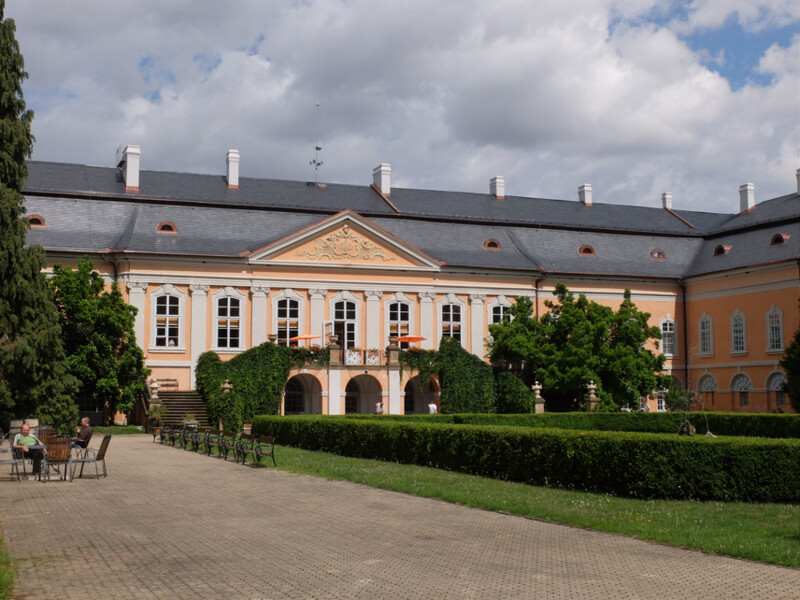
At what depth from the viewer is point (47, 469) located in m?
18.2

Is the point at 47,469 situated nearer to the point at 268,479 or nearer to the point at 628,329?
Answer: the point at 268,479

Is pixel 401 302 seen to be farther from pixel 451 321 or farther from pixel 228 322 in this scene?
pixel 228 322

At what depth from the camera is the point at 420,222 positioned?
46469 millimetres

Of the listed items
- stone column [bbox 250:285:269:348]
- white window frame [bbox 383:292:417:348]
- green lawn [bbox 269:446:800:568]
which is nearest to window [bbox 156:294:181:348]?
stone column [bbox 250:285:269:348]

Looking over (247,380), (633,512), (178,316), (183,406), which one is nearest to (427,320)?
(247,380)

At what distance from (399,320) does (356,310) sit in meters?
2.20

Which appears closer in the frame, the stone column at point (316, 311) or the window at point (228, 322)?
the window at point (228, 322)

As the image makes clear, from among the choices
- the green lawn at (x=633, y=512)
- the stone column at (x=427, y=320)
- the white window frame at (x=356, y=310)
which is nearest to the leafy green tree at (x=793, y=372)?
the stone column at (x=427, y=320)

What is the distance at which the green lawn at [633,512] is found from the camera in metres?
11.4

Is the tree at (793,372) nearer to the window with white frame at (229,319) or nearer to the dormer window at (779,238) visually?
the dormer window at (779,238)

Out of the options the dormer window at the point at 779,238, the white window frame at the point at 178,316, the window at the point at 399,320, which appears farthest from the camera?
the dormer window at the point at 779,238

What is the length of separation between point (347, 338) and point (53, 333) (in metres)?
19.0

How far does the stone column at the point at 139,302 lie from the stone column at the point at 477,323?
15332 mm

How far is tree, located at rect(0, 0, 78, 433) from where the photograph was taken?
2505cm
